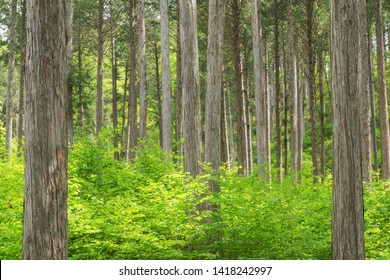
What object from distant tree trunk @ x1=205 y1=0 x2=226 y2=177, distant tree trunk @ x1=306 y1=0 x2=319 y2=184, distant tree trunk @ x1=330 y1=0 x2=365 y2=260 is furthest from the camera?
distant tree trunk @ x1=306 y1=0 x2=319 y2=184

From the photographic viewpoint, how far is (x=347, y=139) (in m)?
6.14

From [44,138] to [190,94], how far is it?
4864mm

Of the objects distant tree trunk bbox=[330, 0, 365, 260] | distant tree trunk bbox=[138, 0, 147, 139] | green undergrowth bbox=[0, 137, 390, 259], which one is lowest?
green undergrowth bbox=[0, 137, 390, 259]

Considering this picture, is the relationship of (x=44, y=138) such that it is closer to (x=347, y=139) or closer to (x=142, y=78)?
(x=347, y=139)

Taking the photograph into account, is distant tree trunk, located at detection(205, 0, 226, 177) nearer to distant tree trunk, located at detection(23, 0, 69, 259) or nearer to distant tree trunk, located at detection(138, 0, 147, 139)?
distant tree trunk, located at detection(23, 0, 69, 259)

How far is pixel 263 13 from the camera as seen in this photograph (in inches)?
808

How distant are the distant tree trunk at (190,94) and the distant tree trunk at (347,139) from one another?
347cm

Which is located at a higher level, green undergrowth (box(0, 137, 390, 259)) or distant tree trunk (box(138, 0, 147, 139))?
distant tree trunk (box(138, 0, 147, 139))

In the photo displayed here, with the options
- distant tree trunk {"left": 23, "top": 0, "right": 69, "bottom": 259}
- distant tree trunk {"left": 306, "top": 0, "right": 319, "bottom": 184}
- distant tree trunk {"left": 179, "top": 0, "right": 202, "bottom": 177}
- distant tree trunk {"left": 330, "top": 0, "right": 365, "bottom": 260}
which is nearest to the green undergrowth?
distant tree trunk {"left": 179, "top": 0, "right": 202, "bottom": 177}

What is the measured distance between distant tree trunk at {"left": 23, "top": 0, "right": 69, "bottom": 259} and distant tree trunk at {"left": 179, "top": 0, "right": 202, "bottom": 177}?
4.51 meters

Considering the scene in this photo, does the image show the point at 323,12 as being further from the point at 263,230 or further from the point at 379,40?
the point at 263,230

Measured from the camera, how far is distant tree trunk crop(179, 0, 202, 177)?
9156 mm
